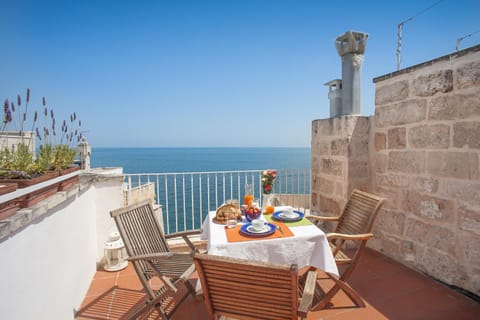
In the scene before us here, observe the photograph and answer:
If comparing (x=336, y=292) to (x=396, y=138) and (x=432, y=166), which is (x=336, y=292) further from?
(x=396, y=138)

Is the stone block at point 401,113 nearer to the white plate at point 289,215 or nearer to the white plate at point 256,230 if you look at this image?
the white plate at point 289,215

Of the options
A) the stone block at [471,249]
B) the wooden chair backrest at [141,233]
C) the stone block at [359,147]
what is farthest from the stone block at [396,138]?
the wooden chair backrest at [141,233]

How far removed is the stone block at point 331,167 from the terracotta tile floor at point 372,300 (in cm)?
121

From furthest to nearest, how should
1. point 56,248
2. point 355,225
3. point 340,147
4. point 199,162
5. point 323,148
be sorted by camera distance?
1. point 199,162
2. point 323,148
3. point 340,147
4. point 355,225
5. point 56,248

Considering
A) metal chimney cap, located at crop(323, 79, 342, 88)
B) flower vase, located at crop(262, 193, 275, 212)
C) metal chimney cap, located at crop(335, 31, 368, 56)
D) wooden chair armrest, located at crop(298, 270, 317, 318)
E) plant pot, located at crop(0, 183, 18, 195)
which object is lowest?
wooden chair armrest, located at crop(298, 270, 317, 318)

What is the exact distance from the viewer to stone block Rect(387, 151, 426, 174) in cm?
254

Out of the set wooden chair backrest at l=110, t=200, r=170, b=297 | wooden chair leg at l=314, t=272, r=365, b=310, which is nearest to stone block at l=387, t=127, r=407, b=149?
wooden chair leg at l=314, t=272, r=365, b=310

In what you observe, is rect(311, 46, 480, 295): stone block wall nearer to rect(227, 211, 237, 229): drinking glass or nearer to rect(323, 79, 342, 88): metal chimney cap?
rect(323, 79, 342, 88): metal chimney cap

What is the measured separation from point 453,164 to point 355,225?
1036 mm

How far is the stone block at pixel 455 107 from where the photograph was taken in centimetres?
204

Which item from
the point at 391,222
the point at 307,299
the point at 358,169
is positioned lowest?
the point at 391,222

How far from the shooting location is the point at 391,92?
113 inches

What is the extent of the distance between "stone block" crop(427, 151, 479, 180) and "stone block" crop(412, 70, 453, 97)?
23.6 inches

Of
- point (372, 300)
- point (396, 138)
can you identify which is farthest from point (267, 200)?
point (396, 138)
